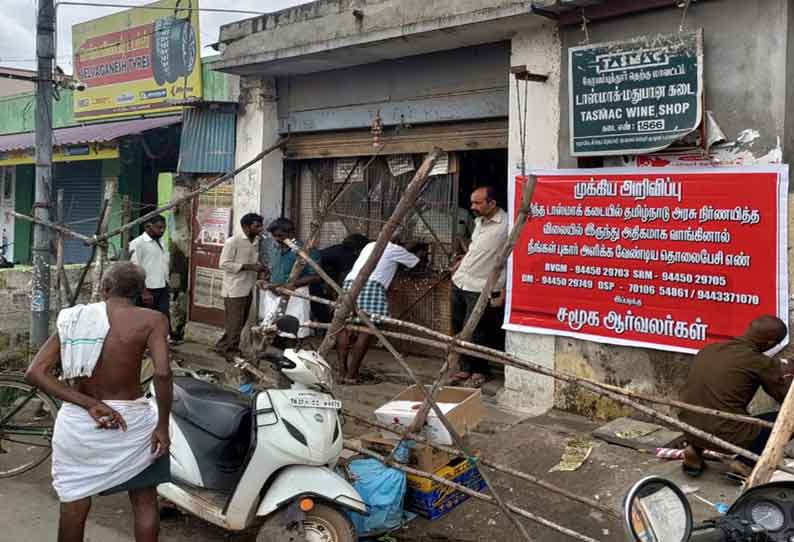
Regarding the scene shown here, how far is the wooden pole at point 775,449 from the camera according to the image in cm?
303

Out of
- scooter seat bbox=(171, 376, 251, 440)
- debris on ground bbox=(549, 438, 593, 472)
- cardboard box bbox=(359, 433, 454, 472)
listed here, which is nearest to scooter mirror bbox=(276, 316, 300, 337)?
scooter seat bbox=(171, 376, 251, 440)

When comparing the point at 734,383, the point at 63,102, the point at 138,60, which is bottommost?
the point at 734,383

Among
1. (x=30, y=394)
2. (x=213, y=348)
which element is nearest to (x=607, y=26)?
(x=30, y=394)

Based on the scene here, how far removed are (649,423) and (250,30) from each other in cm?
621

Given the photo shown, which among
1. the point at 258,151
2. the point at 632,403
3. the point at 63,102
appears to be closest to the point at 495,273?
the point at 632,403

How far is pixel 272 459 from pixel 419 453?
1.00 meters

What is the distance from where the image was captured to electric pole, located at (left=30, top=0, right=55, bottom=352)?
6.96 m

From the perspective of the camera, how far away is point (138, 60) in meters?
12.2

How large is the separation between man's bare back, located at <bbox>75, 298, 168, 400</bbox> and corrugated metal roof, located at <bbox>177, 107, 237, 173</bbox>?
20.3 ft

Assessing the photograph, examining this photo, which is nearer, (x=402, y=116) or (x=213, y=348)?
(x=402, y=116)

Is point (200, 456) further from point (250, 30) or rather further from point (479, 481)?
point (250, 30)

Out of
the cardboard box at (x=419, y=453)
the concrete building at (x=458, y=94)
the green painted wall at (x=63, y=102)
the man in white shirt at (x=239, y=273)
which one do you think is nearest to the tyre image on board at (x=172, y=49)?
the green painted wall at (x=63, y=102)

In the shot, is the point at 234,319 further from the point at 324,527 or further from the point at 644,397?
the point at 644,397

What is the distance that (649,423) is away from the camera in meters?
5.66
